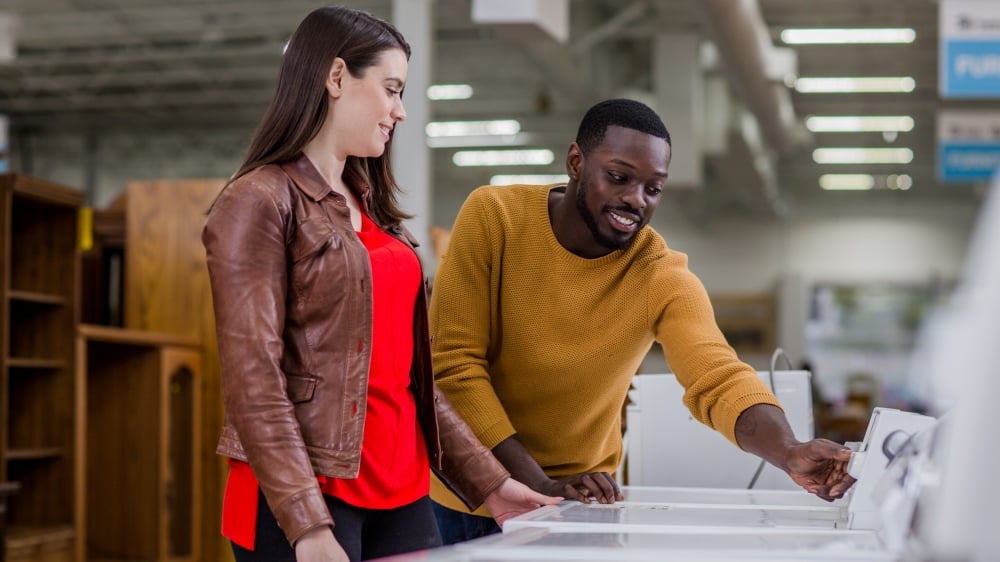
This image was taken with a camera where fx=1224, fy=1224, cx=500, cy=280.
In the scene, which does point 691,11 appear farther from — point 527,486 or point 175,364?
point 527,486

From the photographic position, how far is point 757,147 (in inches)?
547

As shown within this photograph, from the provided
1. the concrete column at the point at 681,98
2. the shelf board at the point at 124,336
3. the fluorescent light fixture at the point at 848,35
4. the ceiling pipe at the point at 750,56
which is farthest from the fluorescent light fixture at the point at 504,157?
the shelf board at the point at 124,336

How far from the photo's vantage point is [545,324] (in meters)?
2.35

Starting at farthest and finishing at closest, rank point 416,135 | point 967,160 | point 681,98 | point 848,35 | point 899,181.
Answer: point 899,181 < point 848,35 < point 681,98 < point 967,160 < point 416,135

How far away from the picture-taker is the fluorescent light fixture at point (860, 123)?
1521cm

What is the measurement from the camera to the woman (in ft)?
5.56

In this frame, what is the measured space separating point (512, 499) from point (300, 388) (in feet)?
1.78

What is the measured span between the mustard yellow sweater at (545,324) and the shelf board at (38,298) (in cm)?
375

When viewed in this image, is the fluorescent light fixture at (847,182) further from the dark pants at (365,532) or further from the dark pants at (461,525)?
the dark pants at (365,532)

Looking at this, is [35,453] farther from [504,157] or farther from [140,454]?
[504,157]

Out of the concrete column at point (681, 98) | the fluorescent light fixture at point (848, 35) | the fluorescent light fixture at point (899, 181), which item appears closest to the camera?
the concrete column at point (681, 98)

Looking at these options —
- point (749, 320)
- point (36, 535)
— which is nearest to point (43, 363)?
point (36, 535)

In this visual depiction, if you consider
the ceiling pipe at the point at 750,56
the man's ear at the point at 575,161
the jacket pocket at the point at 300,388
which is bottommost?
the jacket pocket at the point at 300,388

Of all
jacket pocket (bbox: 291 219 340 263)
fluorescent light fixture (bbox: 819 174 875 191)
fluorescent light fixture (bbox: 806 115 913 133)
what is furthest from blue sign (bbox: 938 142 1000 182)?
jacket pocket (bbox: 291 219 340 263)
